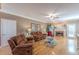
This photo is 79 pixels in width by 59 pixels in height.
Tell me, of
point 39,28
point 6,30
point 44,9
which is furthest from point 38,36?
point 6,30

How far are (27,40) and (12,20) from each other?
62 cm

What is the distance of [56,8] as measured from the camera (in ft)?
8.75

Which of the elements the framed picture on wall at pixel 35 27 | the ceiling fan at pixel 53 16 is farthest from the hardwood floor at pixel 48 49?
the ceiling fan at pixel 53 16

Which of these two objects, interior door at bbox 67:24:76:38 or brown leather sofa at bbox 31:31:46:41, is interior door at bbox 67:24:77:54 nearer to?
interior door at bbox 67:24:76:38

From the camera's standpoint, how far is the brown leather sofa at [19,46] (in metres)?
2.67

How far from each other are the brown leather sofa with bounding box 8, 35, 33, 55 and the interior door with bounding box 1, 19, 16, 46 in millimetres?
105

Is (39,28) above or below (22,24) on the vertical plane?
below

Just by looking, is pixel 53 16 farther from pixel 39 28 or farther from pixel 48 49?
pixel 48 49

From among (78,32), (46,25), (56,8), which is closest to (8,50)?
(46,25)

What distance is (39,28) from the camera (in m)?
Answer: 2.78

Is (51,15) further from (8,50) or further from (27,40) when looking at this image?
(8,50)

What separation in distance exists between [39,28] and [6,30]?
0.81 metres

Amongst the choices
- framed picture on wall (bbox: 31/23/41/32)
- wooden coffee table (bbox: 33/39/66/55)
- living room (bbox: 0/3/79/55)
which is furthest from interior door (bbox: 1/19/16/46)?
wooden coffee table (bbox: 33/39/66/55)

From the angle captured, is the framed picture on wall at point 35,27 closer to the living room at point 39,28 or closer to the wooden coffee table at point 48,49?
the living room at point 39,28
